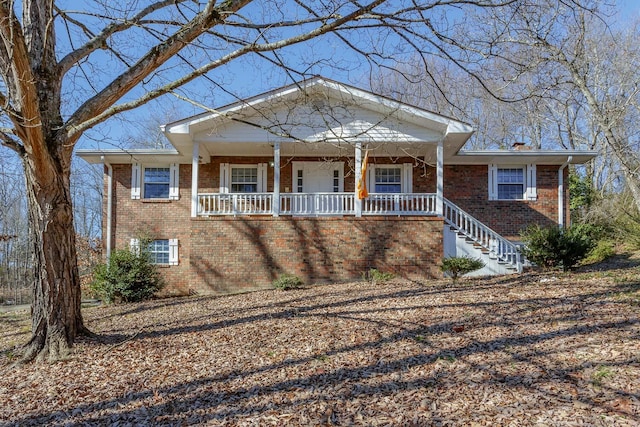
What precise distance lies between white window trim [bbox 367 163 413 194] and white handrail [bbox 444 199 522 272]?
1482 millimetres

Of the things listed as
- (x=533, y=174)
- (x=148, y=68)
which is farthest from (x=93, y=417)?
(x=533, y=174)

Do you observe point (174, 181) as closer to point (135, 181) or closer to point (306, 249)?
point (135, 181)

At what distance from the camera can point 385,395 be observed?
4.14 meters

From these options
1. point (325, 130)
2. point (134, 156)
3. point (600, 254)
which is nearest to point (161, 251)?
point (134, 156)

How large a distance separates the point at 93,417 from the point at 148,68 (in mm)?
4191

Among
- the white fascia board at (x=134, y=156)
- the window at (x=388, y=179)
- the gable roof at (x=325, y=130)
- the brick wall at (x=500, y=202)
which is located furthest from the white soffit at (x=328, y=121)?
the brick wall at (x=500, y=202)

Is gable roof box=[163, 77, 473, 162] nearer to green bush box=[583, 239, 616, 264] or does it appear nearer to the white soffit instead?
the white soffit

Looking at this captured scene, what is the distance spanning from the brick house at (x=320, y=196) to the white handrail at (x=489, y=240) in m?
0.04

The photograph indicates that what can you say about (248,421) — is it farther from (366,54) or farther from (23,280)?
(23,280)

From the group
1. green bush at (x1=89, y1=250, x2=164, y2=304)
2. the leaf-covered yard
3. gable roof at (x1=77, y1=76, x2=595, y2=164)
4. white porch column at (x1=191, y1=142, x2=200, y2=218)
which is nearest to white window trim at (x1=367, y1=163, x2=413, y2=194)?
gable roof at (x1=77, y1=76, x2=595, y2=164)

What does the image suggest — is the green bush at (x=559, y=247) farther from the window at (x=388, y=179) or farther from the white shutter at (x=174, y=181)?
the white shutter at (x=174, y=181)

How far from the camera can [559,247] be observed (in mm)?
9852

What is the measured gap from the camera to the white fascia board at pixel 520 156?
13.4m

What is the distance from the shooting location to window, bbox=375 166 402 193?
14070 mm
